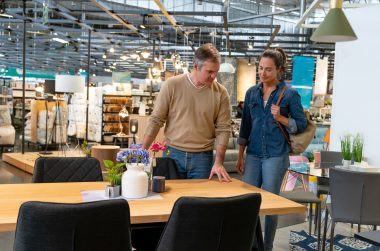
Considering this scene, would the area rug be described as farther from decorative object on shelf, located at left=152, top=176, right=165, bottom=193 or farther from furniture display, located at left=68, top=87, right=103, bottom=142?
furniture display, located at left=68, top=87, right=103, bottom=142

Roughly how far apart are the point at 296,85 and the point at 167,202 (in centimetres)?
1141

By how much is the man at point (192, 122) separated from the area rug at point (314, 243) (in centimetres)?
170

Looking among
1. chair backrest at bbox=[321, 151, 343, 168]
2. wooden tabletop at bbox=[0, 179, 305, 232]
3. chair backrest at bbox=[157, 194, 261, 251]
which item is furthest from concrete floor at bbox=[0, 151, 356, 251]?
chair backrest at bbox=[157, 194, 261, 251]

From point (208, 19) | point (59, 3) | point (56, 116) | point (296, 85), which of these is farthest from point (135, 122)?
point (208, 19)

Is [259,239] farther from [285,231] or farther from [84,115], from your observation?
[84,115]

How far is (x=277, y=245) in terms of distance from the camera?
177 inches

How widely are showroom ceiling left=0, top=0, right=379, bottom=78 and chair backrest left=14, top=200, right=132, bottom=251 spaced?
8528 mm

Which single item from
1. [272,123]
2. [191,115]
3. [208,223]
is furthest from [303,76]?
[208,223]

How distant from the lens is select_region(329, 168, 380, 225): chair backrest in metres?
3.74

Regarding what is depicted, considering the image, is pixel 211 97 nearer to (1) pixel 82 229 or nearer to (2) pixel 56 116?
(1) pixel 82 229

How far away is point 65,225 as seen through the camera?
166cm

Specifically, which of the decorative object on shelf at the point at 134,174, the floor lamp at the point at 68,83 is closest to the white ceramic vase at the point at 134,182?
the decorative object on shelf at the point at 134,174

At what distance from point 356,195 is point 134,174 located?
224 cm

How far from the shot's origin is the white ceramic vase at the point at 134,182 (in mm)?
2367
